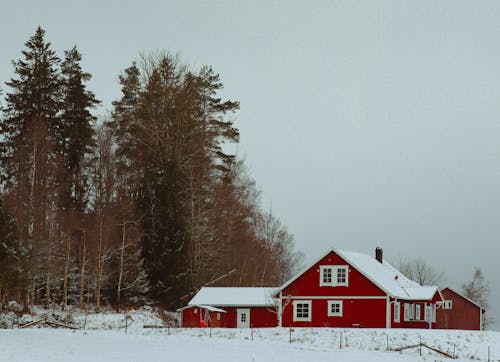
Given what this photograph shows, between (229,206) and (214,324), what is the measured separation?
48.1 feet

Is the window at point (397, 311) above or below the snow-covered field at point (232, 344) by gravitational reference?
above

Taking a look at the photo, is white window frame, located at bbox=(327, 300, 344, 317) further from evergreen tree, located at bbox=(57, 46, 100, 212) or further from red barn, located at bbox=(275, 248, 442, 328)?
evergreen tree, located at bbox=(57, 46, 100, 212)

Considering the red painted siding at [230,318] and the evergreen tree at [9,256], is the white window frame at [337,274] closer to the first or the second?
the red painted siding at [230,318]

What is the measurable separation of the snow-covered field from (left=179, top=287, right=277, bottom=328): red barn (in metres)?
6.86

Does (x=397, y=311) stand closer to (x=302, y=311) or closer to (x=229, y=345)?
(x=302, y=311)

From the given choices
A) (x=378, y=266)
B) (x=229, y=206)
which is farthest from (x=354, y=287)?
(x=229, y=206)

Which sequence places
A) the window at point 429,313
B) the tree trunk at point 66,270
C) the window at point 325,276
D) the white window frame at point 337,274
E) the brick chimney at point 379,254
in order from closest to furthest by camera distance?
the white window frame at point 337,274
the window at point 325,276
the tree trunk at point 66,270
the window at point 429,313
the brick chimney at point 379,254

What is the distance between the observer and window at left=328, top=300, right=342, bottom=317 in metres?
51.8

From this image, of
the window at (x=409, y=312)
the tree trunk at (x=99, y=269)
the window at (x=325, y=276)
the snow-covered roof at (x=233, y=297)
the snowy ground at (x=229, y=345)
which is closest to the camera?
the snowy ground at (x=229, y=345)

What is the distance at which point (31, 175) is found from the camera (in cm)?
5475

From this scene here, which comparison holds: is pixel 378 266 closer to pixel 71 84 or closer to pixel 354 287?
pixel 354 287

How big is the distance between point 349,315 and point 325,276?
3.05m

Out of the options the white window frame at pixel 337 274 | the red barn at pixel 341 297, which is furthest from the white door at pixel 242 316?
the white window frame at pixel 337 274

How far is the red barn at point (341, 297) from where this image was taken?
5100cm
